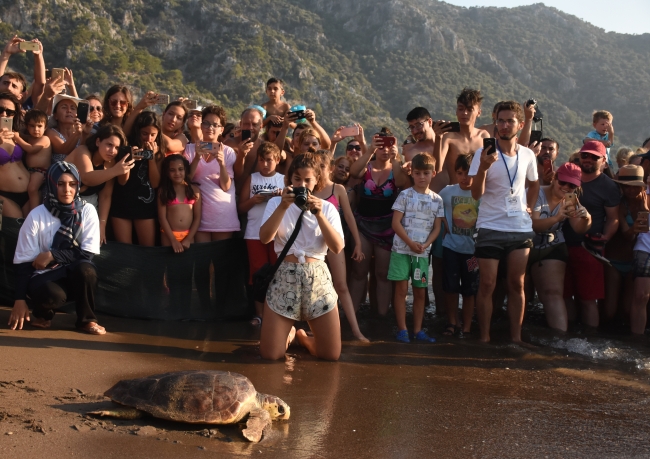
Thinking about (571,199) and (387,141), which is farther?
(387,141)

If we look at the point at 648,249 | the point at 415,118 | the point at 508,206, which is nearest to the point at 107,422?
the point at 508,206

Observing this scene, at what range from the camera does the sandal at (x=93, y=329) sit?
519cm

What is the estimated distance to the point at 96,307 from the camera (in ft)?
19.5

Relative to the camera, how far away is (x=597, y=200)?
6.64 metres

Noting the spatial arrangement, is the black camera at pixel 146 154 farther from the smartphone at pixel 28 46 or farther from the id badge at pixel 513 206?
the id badge at pixel 513 206

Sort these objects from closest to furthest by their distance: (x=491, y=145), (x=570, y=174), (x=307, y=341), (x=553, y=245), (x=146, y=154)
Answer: (x=307, y=341) → (x=491, y=145) → (x=146, y=154) → (x=570, y=174) → (x=553, y=245)

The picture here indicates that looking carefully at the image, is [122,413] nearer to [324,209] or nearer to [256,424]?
[256,424]

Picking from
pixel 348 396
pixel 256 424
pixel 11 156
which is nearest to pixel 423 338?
pixel 348 396

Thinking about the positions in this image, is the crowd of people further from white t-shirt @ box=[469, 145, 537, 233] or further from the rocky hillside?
the rocky hillside

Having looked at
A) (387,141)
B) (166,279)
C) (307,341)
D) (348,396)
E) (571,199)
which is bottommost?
(348,396)

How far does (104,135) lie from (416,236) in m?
2.92

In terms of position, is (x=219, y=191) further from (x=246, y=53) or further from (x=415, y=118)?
(x=246, y=53)

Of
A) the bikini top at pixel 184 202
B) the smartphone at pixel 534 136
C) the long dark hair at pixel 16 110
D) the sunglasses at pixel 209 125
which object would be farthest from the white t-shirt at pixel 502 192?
the long dark hair at pixel 16 110

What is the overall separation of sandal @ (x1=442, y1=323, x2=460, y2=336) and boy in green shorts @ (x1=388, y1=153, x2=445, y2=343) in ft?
0.94
